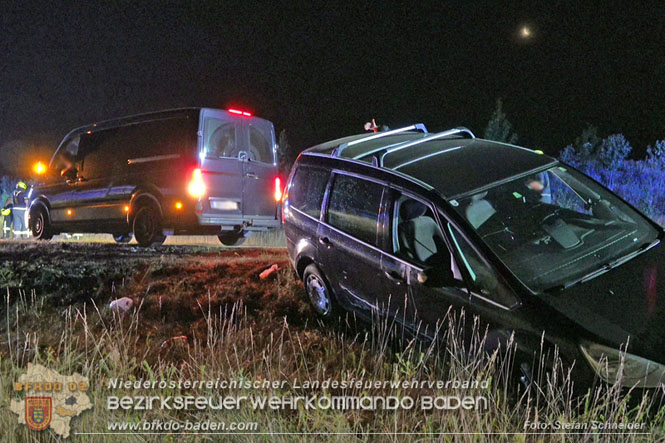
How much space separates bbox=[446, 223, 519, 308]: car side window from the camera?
148 inches

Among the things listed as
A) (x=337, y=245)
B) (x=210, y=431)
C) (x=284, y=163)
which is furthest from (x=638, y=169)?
(x=210, y=431)

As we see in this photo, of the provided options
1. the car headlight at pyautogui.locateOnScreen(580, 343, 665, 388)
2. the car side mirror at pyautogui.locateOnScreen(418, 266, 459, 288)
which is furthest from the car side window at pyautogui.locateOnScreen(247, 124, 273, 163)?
the car headlight at pyautogui.locateOnScreen(580, 343, 665, 388)

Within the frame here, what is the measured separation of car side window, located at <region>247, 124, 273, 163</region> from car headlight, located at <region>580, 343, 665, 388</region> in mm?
7698

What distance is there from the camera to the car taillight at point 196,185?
9531mm

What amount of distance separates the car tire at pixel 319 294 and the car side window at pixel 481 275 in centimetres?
154

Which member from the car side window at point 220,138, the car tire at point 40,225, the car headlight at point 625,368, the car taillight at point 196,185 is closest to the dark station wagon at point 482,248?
the car headlight at point 625,368

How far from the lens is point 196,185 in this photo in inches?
376

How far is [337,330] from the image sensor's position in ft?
17.0

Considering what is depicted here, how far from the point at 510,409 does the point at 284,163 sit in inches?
1218

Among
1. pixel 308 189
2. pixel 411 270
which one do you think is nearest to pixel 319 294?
pixel 308 189

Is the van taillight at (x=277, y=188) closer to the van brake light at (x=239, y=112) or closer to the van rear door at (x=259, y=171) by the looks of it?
the van rear door at (x=259, y=171)

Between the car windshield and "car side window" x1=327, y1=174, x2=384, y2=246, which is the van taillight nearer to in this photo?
"car side window" x1=327, y1=174, x2=384, y2=246

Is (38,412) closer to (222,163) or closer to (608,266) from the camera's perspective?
(608,266)

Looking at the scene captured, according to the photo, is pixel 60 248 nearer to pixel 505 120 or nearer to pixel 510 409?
pixel 510 409
